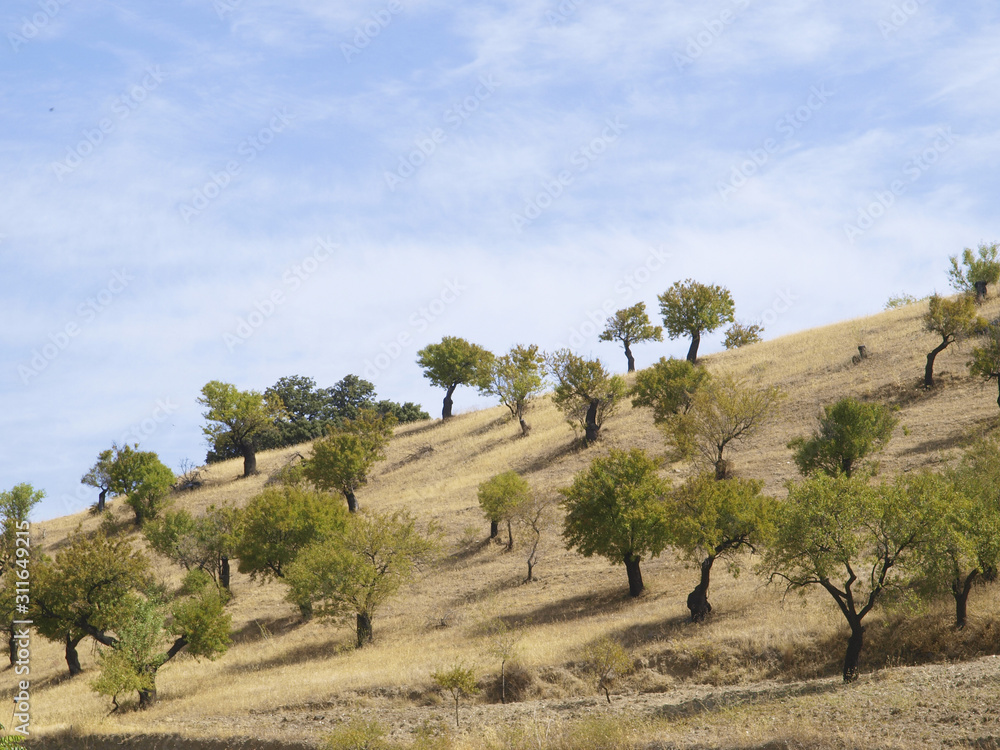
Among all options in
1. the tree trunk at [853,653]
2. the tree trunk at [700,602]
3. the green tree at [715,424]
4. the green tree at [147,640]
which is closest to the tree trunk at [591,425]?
the green tree at [715,424]

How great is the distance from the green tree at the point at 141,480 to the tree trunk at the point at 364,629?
36.7m

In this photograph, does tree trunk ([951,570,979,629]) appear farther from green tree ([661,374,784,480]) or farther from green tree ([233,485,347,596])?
green tree ([233,485,347,596])

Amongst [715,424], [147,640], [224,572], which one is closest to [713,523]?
[715,424]

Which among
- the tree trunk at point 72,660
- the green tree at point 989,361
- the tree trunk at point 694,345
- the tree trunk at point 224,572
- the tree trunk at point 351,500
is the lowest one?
the tree trunk at point 72,660

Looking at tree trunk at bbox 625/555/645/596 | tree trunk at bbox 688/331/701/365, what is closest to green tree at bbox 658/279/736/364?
tree trunk at bbox 688/331/701/365

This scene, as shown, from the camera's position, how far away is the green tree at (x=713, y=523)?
3281 cm

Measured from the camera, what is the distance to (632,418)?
6619 centimetres

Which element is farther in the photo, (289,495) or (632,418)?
(632,418)

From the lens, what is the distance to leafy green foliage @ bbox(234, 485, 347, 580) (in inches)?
1841

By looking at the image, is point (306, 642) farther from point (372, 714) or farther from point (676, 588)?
point (676, 588)

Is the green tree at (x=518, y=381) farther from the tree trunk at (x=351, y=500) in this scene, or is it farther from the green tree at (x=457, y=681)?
the green tree at (x=457, y=681)

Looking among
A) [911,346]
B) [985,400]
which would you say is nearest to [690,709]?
[985,400]

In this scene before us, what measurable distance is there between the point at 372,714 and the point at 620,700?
8.01 metres

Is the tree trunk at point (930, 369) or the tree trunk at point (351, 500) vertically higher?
the tree trunk at point (930, 369)
